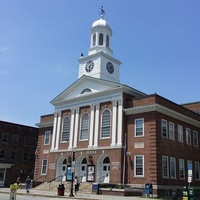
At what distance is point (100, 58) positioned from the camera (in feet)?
151

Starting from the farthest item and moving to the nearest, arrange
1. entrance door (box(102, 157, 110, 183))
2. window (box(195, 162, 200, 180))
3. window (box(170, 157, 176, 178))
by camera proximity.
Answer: window (box(195, 162, 200, 180)), entrance door (box(102, 157, 110, 183)), window (box(170, 157, 176, 178))

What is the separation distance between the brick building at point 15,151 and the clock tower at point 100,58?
18066 mm

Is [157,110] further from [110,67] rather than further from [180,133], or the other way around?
[110,67]

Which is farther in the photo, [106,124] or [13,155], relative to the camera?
[13,155]

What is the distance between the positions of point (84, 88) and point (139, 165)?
46.1ft

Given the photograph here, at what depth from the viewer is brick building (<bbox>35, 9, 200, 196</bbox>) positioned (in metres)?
35.7

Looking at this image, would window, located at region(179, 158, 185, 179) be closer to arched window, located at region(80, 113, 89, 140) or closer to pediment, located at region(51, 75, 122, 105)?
pediment, located at region(51, 75, 122, 105)

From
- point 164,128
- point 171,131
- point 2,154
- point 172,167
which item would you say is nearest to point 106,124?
point 164,128

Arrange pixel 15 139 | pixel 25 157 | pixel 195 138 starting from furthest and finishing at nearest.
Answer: pixel 25 157
pixel 15 139
pixel 195 138

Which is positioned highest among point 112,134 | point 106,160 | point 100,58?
point 100,58

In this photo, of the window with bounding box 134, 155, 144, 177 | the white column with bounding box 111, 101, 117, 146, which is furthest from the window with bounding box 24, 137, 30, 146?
the window with bounding box 134, 155, 144, 177

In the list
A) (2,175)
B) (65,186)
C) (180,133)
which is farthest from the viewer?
(2,175)

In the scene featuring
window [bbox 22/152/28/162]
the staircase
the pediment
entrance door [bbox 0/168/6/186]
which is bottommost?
the staircase

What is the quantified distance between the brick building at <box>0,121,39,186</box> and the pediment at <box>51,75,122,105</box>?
565 inches
